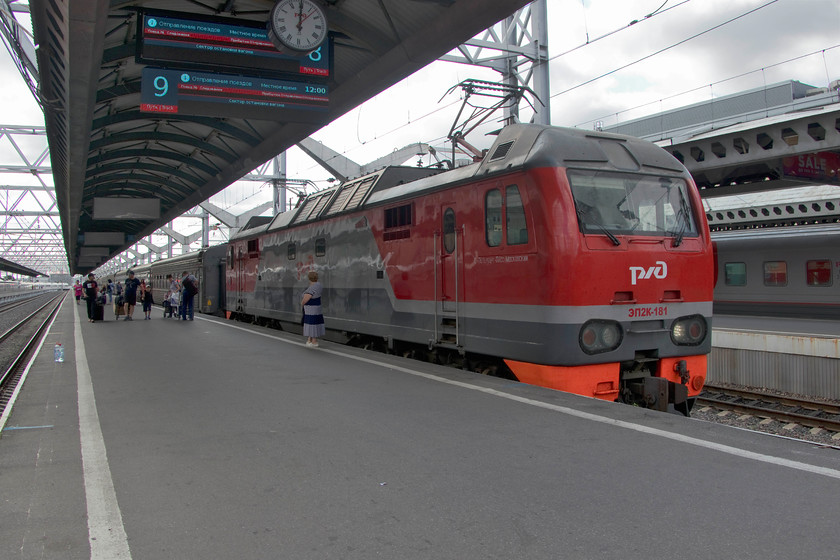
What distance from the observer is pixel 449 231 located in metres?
8.25

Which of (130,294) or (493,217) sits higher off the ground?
(493,217)

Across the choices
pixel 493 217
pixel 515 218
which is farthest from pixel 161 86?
pixel 515 218

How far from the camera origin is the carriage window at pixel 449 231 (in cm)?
816

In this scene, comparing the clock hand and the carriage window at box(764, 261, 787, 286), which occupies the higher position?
the clock hand

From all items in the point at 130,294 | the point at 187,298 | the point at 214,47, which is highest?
the point at 214,47

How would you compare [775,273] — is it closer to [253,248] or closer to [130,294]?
[253,248]

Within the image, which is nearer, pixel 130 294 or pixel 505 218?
pixel 505 218

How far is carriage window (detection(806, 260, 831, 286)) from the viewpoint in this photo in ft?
57.9

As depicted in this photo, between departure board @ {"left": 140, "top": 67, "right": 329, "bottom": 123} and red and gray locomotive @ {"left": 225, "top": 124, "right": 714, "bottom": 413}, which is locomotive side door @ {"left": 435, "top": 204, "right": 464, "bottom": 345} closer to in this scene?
red and gray locomotive @ {"left": 225, "top": 124, "right": 714, "bottom": 413}

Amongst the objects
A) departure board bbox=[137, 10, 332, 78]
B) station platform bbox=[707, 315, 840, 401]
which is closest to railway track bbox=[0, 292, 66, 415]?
departure board bbox=[137, 10, 332, 78]

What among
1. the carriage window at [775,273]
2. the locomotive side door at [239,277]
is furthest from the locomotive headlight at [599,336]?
the carriage window at [775,273]

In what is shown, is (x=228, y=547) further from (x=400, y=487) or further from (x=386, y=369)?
(x=386, y=369)

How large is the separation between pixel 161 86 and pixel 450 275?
6029 millimetres

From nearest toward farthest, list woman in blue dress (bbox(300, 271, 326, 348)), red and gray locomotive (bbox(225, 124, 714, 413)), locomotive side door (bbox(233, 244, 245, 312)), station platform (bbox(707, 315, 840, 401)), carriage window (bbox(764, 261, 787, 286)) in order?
1. red and gray locomotive (bbox(225, 124, 714, 413))
2. woman in blue dress (bbox(300, 271, 326, 348))
3. station platform (bbox(707, 315, 840, 401))
4. locomotive side door (bbox(233, 244, 245, 312))
5. carriage window (bbox(764, 261, 787, 286))
